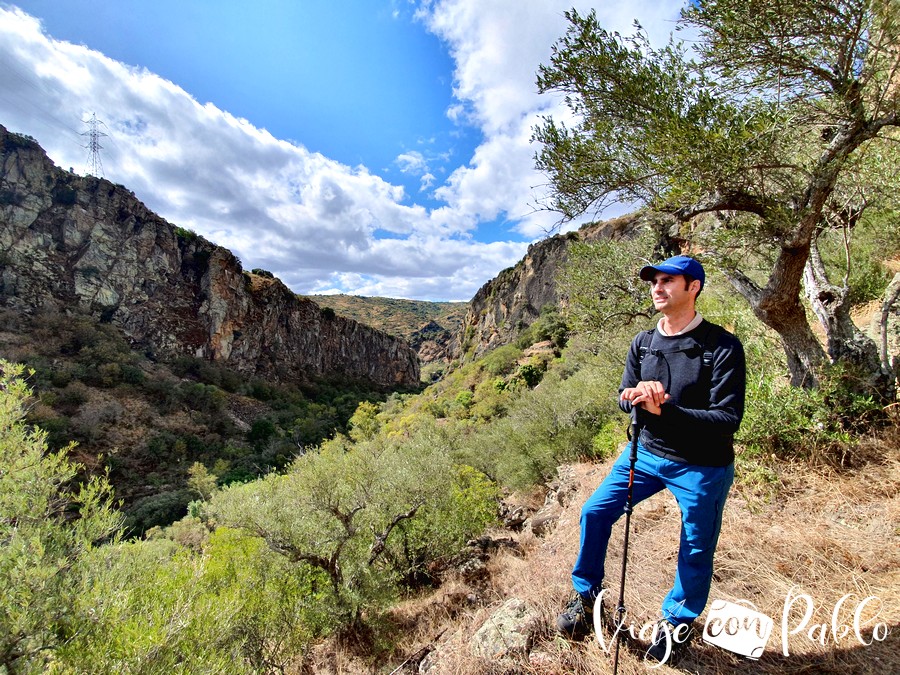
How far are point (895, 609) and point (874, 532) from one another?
2.62 ft

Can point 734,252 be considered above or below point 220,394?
above

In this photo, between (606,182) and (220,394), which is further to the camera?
(220,394)

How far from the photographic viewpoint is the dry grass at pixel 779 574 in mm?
1928

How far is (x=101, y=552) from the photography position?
15.0 ft

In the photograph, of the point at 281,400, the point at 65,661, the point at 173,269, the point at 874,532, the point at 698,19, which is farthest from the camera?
the point at 281,400

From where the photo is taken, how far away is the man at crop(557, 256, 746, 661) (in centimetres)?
187

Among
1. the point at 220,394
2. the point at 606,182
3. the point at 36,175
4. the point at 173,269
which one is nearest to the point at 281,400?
the point at 220,394

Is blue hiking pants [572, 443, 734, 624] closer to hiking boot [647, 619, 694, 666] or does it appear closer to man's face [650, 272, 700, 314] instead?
hiking boot [647, 619, 694, 666]

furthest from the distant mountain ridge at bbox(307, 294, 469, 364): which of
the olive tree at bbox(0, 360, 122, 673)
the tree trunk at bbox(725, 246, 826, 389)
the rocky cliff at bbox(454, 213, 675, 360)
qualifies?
the tree trunk at bbox(725, 246, 826, 389)

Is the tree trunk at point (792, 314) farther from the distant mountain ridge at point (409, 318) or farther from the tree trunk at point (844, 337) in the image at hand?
the distant mountain ridge at point (409, 318)

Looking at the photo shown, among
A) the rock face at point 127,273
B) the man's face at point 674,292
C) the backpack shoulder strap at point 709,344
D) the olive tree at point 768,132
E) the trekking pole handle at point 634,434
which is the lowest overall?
the trekking pole handle at point 634,434

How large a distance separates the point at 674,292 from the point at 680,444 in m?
0.89

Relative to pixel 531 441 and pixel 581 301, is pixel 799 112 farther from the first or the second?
pixel 531 441

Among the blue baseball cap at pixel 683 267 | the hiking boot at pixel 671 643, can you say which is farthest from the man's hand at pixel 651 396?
the hiking boot at pixel 671 643
